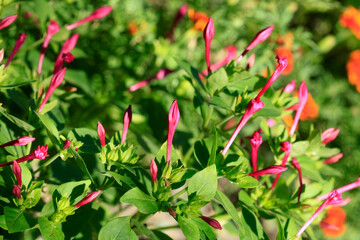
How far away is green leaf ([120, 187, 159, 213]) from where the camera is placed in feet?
2.41

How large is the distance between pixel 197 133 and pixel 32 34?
76 cm

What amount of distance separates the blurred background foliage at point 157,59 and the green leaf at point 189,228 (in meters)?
0.38

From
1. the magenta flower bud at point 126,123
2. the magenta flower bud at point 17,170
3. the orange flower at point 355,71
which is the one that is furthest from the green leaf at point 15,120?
the orange flower at point 355,71

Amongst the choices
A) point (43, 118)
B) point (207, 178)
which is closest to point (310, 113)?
point (207, 178)

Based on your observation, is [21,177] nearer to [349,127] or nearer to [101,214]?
[101,214]

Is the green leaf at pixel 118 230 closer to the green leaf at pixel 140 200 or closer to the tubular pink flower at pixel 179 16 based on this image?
the green leaf at pixel 140 200

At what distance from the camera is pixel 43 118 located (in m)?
0.77

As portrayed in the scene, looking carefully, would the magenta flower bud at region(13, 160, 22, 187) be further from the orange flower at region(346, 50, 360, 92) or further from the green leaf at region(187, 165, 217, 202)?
the orange flower at region(346, 50, 360, 92)

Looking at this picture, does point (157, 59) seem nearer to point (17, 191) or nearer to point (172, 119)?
point (172, 119)

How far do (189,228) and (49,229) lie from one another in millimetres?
288

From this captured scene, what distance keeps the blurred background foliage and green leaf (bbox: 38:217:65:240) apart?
1.10 ft

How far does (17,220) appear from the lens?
0.74m

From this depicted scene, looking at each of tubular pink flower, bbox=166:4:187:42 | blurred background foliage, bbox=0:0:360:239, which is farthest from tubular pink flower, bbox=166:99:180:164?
tubular pink flower, bbox=166:4:187:42

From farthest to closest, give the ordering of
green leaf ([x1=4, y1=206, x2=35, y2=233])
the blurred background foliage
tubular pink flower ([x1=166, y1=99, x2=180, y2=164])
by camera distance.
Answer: the blurred background foliage, tubular pink flower ([x1=166, y1=99, x2=180, y2=164]), green leaf ([x1=4, y1=206, x2=35, y2=233])
